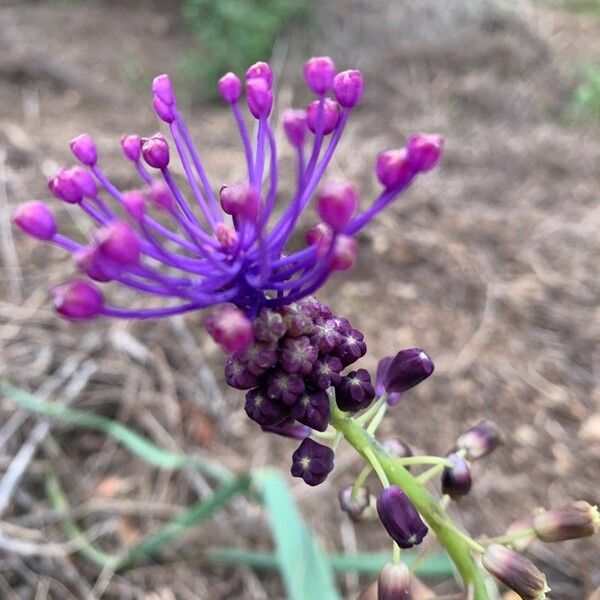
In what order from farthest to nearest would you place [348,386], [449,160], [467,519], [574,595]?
1. [449,160]
2. [467,519]
3. [574,595]
4. [348,386]

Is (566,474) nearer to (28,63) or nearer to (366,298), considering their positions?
(366,298)

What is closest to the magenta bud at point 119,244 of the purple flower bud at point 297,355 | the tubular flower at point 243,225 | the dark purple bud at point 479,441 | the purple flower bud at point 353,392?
the tubular flower at point 243,225

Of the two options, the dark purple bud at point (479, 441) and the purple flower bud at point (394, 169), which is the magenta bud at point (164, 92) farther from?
the dark purple bud at point (479, 441)

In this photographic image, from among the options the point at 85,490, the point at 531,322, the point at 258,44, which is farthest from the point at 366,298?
the point at 258,44

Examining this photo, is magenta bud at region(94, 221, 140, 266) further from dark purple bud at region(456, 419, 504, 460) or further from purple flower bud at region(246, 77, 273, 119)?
dark purple bud at region(456, 419, 504, 460)

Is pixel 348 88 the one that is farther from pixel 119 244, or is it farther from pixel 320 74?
pixel 119 244

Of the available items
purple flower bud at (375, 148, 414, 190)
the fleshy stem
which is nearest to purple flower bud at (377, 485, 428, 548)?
the fleshy stem
